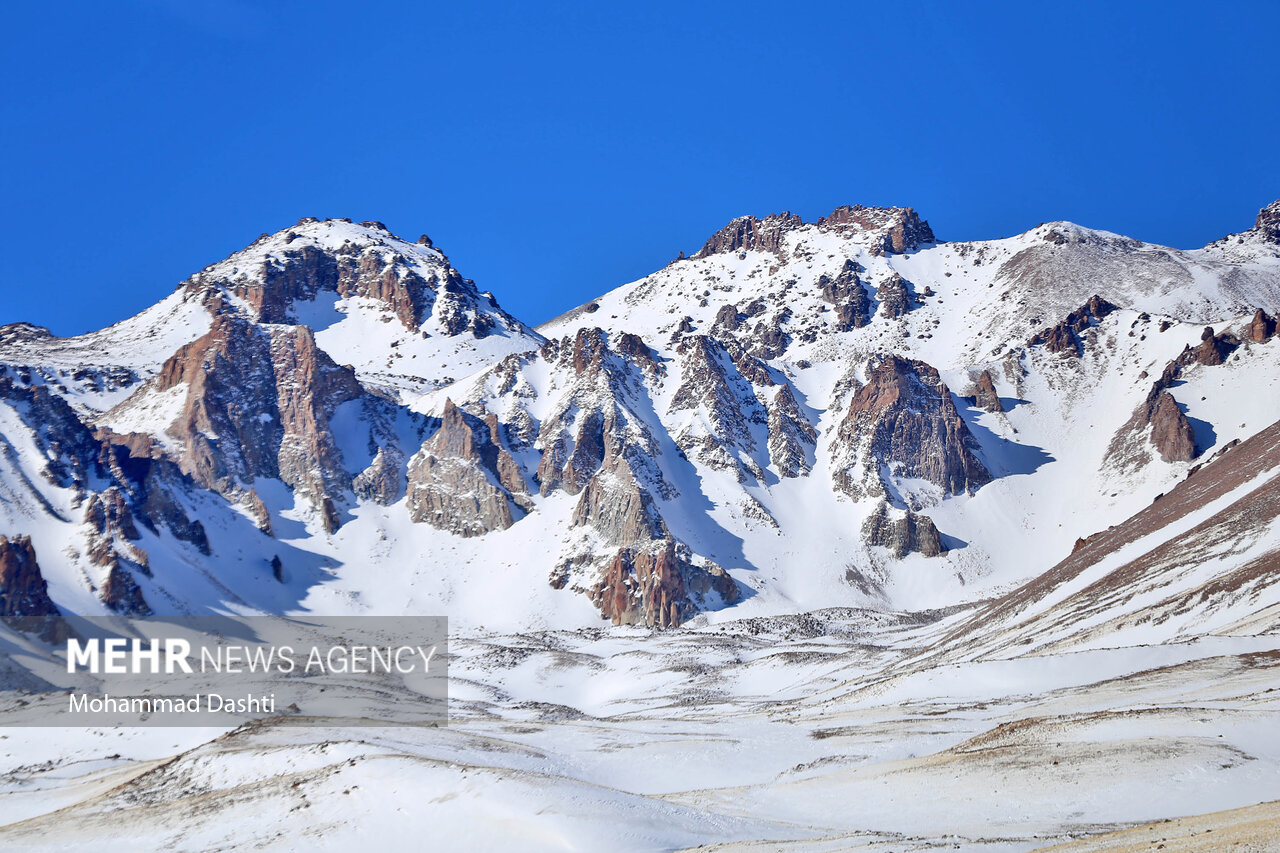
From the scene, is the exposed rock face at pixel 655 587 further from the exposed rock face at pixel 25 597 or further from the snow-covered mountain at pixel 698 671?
the exposed rock face at pixel 25 597

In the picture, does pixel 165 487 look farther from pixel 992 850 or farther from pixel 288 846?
pixel 992 850

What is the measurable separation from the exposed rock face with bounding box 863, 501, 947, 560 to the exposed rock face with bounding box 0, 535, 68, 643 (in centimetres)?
12184

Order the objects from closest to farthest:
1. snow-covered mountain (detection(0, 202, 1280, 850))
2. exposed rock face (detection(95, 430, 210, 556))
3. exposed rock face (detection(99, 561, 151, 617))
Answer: snow-covered mountain (detection(0, 202, 1280, 850))
exposed rock face (detection(99, 561, 151, 617))
exposed rock face (detection(95, 430, 210, 556))

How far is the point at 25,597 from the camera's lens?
147500 mm

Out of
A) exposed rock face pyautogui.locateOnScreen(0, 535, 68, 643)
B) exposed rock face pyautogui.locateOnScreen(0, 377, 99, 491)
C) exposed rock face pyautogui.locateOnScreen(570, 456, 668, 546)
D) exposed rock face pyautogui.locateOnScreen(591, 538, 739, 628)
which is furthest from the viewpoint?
exposed rock face pyautogui.locateOnScreen(570, 456, 668, 546)

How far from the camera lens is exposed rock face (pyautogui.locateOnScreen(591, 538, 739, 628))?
17538 centimetres

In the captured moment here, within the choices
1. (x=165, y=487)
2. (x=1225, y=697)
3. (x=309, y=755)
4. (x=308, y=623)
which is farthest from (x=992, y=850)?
(x=165, y=487)

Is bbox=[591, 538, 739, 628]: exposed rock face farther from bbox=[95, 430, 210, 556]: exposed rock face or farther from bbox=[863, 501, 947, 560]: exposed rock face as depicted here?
bbox=[95, 430, 210, 556]: exposed rock face

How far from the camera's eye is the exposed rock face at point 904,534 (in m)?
194

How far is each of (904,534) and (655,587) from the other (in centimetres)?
4616

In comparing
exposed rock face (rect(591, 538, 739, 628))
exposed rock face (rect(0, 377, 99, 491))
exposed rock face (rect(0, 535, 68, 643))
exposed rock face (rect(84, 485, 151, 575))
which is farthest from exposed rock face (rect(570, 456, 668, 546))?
exposed rock face (rect(0, 535, 68, 643))

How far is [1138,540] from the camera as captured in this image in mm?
127375

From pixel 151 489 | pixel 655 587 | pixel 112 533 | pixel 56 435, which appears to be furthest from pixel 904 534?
pixel 56 435

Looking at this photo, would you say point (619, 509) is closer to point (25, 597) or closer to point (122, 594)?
point (122, 594)
